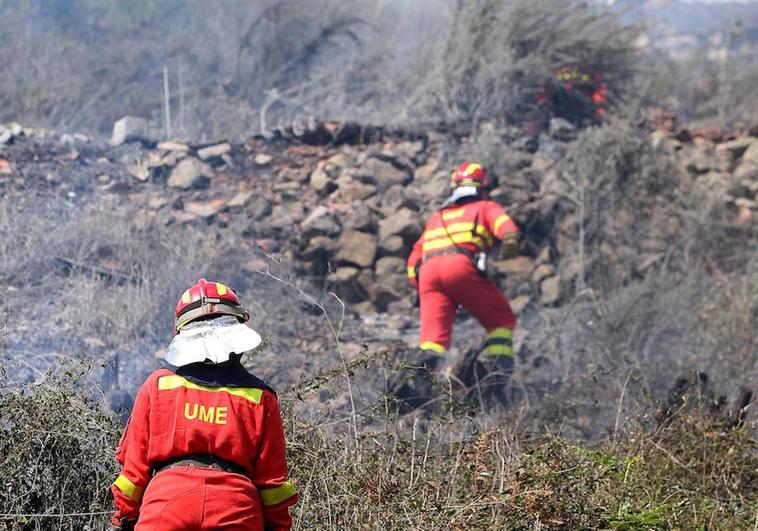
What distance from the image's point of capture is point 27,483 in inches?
143

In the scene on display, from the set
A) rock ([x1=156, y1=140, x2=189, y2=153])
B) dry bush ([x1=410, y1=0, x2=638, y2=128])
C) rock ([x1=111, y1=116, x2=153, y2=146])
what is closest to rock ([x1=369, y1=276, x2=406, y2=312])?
rock ([x1=156, y1=140, x2=189, y2=153])

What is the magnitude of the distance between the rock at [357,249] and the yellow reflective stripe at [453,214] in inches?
48.8

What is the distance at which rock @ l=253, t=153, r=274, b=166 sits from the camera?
364 inches

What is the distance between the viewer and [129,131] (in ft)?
30.0

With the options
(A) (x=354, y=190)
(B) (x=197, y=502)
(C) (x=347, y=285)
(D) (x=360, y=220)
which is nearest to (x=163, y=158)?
(A) (x=354, y=190)

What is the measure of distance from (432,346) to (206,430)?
3.87 m

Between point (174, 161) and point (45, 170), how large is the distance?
1261 millimetres

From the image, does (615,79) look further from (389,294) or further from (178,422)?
(178,422)

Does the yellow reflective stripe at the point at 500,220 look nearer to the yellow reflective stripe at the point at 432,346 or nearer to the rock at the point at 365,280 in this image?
the yellow reflective stripe at the point at 432,346

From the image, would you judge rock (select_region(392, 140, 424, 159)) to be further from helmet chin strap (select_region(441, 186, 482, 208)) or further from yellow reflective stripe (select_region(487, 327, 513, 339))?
yellow reflective stripe (select_region(487, 327, 513, 339))

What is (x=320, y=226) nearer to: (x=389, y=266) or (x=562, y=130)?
(x=389, y=266)

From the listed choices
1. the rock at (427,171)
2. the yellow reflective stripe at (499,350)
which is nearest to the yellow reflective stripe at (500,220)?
the yellow reflective stripe at (499,350)

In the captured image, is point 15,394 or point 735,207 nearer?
point 15,394

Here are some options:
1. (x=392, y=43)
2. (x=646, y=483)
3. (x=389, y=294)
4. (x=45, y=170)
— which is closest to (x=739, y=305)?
(x=389, y=294)
